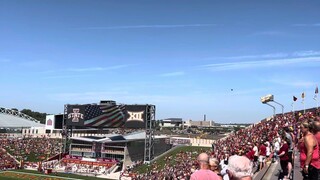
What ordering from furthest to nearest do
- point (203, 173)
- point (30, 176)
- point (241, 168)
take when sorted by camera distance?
point (30, 176) < point (203, 173) < point (241, 168)

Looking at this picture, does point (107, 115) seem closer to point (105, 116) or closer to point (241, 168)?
point (105, 116)

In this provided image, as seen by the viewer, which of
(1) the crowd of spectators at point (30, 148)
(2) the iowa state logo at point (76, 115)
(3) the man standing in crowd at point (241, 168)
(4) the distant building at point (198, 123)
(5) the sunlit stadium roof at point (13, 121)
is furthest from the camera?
(4) the distant building at point (198, 123)

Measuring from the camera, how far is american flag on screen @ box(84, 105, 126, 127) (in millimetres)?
61312

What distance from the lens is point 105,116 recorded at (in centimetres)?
6216

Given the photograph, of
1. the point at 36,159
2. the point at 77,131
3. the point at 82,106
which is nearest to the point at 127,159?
the point at 82,106

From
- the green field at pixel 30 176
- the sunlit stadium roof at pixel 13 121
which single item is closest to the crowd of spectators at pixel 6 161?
the green field at pixel 30 176

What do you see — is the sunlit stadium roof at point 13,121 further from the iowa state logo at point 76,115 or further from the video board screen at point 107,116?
the video board screen at point 107,116

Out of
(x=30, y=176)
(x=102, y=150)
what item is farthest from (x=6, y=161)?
(x=102, y=150)

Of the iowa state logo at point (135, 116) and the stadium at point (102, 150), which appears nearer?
the stadium at point (102, 150)

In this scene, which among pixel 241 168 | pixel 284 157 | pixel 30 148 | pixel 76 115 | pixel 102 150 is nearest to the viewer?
pixel 241 168

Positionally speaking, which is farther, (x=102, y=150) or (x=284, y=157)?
(x=102, y=150)

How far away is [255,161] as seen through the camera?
57.6ft

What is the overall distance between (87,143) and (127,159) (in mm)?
9166

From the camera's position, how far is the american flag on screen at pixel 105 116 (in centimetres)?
6131
